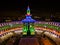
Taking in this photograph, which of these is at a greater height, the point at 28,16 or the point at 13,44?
the point at 28,16

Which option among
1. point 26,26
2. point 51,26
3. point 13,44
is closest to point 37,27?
point 51,26

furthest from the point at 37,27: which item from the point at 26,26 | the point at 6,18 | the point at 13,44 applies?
the point at 13,44

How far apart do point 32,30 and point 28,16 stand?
5298mm

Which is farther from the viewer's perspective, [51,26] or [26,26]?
[51,26]

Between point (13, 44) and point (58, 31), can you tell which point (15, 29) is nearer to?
point (58, 31)

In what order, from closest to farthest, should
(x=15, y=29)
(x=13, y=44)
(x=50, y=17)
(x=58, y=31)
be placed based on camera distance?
(x=13, y=44), (x=58, y=31), (x=15, y=29), (x=50, y=17)

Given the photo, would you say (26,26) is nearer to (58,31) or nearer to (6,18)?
(58,31)

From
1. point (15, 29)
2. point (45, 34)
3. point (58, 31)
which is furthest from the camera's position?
point (15, 29)

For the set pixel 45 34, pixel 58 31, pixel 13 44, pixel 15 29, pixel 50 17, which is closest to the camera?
pixel 13 44

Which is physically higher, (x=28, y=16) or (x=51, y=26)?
(x=28, y=16)

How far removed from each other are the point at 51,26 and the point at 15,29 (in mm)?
15231

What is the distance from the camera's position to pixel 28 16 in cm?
6062

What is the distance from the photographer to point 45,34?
65.0 meters

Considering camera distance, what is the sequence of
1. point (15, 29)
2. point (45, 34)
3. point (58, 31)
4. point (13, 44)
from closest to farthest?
point (13, 44)
point (58, 31)
point (45, 34)
point (15, 29)
